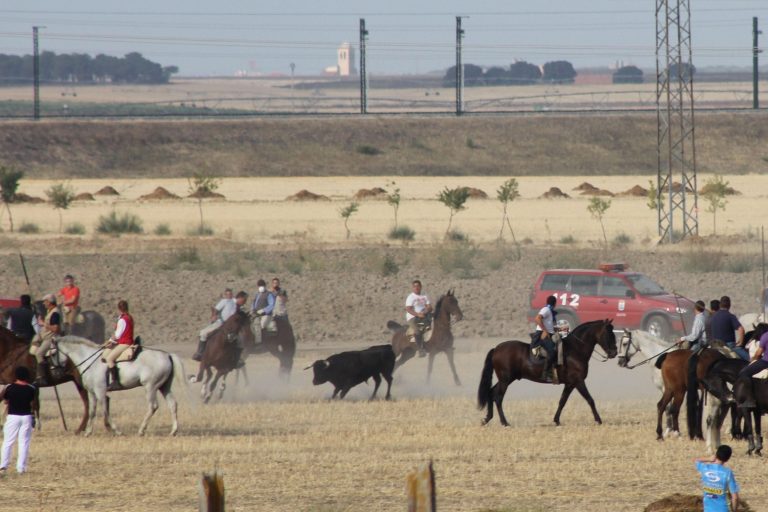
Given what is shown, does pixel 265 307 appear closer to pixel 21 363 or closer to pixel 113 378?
pixel 113 378

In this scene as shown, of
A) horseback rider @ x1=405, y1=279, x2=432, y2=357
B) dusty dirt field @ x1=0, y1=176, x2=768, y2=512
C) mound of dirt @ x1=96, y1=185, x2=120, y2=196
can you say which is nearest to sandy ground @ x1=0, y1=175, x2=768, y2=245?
dusty dirt field @ x1=0, y1=176, x2=768, y2=512

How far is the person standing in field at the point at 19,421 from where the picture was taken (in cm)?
1684

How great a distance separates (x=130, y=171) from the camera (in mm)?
90062

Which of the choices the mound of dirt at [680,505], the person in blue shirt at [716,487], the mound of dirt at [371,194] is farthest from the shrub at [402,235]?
the person in blue shirt at [716,487]

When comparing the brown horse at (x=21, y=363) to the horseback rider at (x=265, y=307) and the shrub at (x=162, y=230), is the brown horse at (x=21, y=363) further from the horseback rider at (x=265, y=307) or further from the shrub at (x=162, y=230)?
the shrub at (x=162, y=230)

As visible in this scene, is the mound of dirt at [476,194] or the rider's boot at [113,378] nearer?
the rider's boot at [113,378]

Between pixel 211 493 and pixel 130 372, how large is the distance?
1247cm

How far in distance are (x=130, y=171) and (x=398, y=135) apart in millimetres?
20993

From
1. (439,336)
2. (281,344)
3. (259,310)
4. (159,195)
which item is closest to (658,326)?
(439,336)

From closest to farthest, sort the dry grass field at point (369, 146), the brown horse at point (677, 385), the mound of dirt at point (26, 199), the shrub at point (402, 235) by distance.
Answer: the brown horse at point (677, 385)
the shrub at point (402, 235)
the mound of dirt at point (26, 199)
the dry grass field at point (369, 146)

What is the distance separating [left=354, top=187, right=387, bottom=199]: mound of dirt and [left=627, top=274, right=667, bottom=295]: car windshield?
3854 cm

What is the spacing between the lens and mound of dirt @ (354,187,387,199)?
75.1 m

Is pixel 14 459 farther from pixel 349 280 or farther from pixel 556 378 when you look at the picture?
pixel 349 280

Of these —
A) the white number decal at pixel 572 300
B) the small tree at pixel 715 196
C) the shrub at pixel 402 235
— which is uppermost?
the small tree at pixel 715 196
